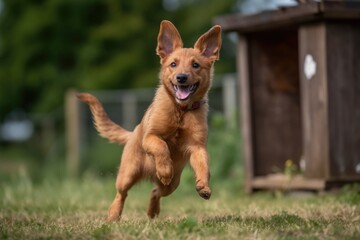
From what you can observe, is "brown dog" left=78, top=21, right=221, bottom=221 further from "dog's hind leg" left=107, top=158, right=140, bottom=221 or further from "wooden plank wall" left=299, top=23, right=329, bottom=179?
"wooden plank wall" left=299, top=23, right=329, bottom=179

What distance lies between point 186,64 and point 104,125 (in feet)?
4.70

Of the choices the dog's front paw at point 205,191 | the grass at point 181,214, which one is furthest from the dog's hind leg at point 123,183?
the dog's front paw at point 205,191

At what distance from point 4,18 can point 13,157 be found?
189 inches

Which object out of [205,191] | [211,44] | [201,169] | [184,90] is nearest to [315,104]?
[211,44]

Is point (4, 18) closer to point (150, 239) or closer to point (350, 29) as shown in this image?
point (350, 29)

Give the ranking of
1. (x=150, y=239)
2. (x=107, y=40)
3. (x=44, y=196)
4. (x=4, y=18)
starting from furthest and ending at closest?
(x=4, y=18), (x=107, y=40), (x=44, y=196), (x=150, y=239)

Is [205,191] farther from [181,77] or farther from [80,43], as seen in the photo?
[80,43]

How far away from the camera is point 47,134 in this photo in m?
20.8

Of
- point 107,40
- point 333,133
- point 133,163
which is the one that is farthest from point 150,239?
point 107,40

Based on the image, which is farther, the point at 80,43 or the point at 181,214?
the point at 80,43

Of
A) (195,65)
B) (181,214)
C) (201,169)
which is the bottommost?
(181,214)

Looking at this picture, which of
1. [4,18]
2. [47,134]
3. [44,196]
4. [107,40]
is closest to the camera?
[44,196]

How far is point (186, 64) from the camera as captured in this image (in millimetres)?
6484

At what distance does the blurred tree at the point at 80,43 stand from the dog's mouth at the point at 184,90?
14.8 m
